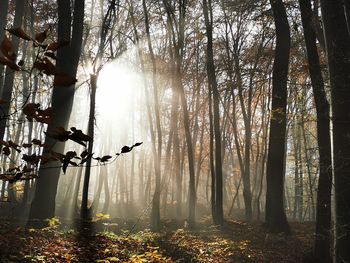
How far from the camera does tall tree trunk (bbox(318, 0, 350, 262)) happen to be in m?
4.84

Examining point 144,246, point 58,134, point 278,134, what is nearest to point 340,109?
point 58,134

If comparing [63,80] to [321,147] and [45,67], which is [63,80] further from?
[321,147]

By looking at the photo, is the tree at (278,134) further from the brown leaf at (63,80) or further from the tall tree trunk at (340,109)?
the brown leaf at (63,80)

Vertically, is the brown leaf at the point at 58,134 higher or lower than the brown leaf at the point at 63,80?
lower

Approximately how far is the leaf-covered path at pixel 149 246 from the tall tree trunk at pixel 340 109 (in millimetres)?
3105

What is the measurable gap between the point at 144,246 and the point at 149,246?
139mm

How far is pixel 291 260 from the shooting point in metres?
9.14

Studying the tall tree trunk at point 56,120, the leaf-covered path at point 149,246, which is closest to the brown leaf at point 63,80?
the leaf-covered path at point 149,246

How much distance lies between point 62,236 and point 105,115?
21.9 metres

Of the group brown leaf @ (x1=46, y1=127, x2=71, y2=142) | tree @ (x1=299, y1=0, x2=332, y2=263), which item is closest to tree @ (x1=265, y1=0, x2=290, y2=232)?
tree @ (x1=299, y1=0, x2=332, y2=263)

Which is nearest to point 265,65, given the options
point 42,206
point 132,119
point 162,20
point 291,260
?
point 162,20

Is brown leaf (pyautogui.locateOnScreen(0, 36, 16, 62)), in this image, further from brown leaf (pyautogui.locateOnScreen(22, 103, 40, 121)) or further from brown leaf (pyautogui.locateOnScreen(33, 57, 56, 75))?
brown leaf (pyautogui.locateOnScreen(22, 103, 40, 121))

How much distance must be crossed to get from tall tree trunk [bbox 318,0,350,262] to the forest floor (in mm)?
3094

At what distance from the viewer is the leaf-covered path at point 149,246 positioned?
5359 mm
